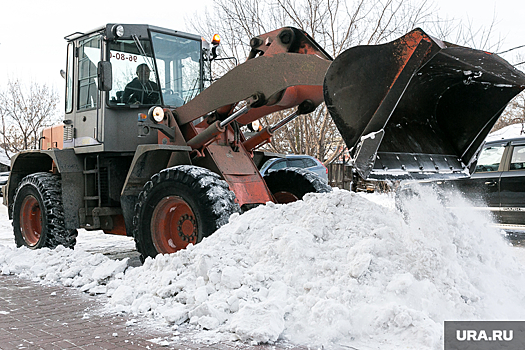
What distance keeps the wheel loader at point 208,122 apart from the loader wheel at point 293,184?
0.02 m

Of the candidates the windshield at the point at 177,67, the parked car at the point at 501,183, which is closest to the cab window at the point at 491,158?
the parked car at the point at 501,183

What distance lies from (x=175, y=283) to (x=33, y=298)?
1.73 m

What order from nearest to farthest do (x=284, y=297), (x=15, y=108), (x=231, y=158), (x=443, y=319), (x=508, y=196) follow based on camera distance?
(x=443, y=319) < (x=284, y=297) < (x=231, y=158) < (x=508, y=196) < (x=15, y=108)

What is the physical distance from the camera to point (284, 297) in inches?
161

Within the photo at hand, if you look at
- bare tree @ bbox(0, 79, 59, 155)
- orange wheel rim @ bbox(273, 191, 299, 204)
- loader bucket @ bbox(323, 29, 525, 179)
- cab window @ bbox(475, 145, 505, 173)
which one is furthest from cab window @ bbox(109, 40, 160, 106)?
bare tree @ bbox(0, 79, 59, 155)

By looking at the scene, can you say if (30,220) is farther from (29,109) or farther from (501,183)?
(29,109)

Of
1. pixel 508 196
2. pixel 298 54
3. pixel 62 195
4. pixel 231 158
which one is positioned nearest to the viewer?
pixel 298 54

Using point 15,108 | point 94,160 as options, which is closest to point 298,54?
point 94,160

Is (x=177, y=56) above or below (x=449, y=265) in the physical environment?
above

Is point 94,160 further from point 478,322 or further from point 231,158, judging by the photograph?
point 478,322

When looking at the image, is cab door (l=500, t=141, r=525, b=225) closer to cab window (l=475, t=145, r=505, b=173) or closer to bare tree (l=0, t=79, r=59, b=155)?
cab window (l=475, t=145, r=505, b=173)

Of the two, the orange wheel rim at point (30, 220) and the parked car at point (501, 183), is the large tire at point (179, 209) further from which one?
the parked car at point (501, 183)

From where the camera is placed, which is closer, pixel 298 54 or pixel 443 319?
pixel 443 319

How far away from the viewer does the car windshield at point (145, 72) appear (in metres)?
7.11
